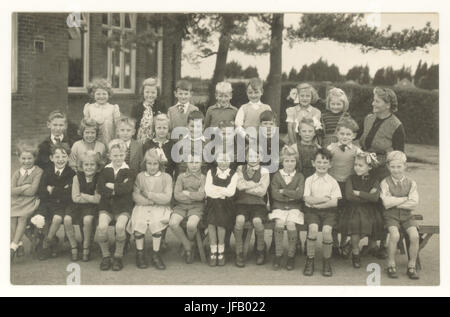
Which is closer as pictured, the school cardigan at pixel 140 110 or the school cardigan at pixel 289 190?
the school cardigan at pixel 289 190

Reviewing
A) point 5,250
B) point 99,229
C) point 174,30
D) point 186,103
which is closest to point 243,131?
point 186,103

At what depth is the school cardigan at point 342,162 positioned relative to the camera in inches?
234

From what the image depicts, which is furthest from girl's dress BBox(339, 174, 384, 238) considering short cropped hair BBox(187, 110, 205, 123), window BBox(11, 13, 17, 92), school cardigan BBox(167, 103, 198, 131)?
window BBox(11, 13, 17, 92)

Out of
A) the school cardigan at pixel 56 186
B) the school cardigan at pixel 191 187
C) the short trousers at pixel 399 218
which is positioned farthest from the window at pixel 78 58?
the short trousers at pixel 399 218

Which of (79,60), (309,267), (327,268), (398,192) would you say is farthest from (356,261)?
(79,60)

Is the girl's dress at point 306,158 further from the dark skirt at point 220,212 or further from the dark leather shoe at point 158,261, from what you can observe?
the dark leather shoe at point 158,261

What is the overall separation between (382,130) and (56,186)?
9.57 feet

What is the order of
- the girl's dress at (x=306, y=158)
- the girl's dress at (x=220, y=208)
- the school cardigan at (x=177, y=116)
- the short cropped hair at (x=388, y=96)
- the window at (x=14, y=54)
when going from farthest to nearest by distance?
the school cardigan at (x=177, y=116) → the short cropped hair at (x=388, y=96) → the girl's dress at (x=306, y=158) → the girl's dress at (x=220, y=208) → the window at (x=14, y=54)

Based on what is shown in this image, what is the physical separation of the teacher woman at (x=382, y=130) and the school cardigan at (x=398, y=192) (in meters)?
0.10

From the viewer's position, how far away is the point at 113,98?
623 cm

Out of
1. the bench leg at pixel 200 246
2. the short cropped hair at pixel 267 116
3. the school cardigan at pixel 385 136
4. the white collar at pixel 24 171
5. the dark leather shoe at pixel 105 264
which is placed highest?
the short cropped hair at pixel 267 116

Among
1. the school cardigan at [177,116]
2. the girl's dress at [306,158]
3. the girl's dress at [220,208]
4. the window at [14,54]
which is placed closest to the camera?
the window at [14,54]

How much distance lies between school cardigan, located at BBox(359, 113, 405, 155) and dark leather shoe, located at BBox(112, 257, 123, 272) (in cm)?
235

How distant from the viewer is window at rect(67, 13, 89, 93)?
6.19 m
